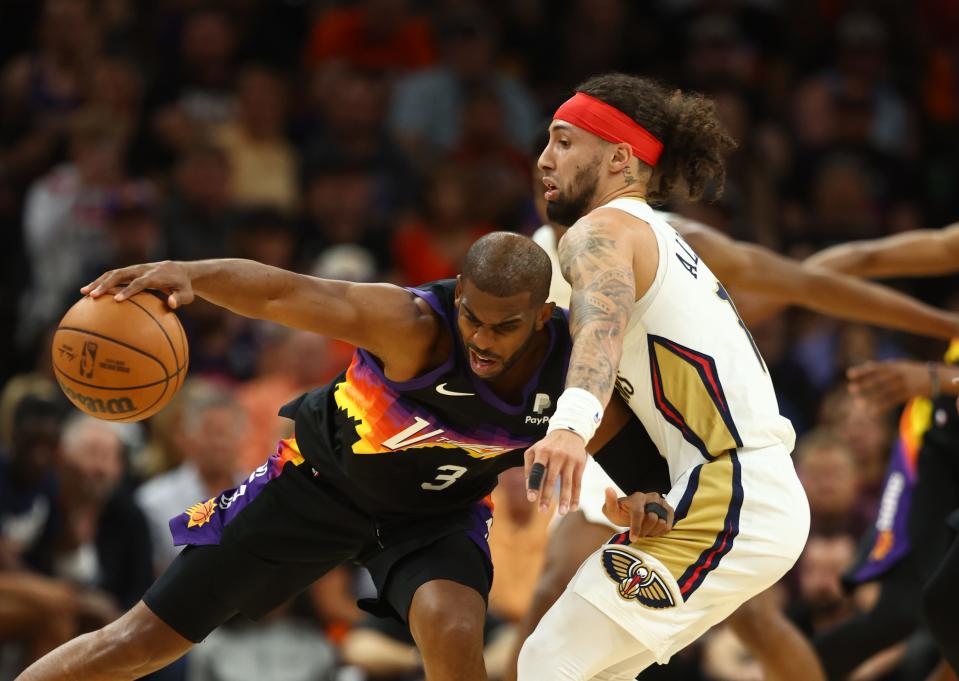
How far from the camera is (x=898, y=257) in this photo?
20.7 ft

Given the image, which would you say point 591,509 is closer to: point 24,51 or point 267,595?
point 267,595

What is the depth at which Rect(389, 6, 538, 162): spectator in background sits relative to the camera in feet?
37.1

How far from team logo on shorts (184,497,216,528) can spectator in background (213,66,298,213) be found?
18.2ft

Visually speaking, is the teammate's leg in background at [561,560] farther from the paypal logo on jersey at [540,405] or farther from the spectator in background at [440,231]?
the spectator in background at [440,231]

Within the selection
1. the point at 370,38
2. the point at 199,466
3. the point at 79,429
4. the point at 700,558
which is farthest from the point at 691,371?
the point at 370,38

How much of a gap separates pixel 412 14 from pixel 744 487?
8.23m

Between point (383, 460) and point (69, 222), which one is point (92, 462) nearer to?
point (69, 222)

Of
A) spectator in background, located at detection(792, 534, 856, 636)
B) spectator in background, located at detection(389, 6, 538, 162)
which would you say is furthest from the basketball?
spectator in background, located at detection(389, 6, 538, 162)

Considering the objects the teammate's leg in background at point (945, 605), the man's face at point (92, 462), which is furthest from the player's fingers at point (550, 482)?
the man's face at point (92, 462)

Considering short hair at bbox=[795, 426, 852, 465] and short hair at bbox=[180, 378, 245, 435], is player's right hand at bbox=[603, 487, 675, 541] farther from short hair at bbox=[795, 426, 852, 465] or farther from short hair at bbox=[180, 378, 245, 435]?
short hair at bbox=[180, 378, 245, 435]

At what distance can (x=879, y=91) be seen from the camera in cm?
1222

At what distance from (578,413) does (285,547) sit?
1.66m

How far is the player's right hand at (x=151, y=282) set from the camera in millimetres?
4500

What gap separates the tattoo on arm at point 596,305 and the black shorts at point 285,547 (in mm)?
1231
